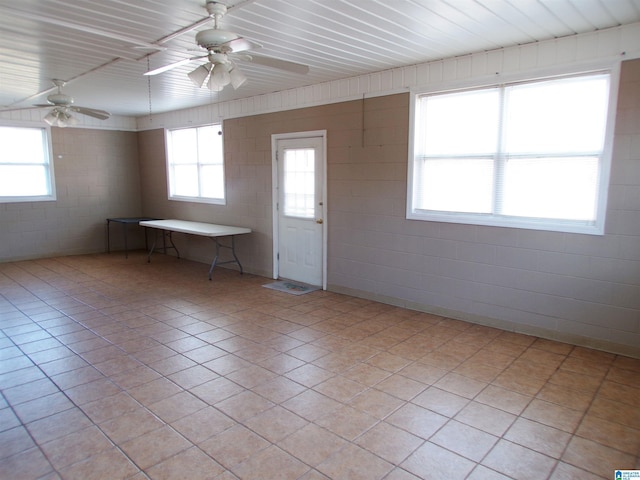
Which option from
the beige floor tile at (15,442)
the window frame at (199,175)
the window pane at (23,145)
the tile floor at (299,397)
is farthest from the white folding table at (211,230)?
the beige floor tile at (15,442)

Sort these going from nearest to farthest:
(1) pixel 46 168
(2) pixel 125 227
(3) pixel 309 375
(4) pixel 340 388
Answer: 1. (4) pixel 340 388
2. (3) pixel 309 375
3. (1) pixel 46 168
4. (2) pixel 125 227

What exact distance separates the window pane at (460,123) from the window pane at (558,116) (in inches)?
6.6

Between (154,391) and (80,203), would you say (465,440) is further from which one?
(80,203)

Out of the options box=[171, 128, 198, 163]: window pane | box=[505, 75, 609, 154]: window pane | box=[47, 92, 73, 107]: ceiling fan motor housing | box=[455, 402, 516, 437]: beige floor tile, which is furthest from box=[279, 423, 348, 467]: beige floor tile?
box=[171, 128, 198, 163]: window pane

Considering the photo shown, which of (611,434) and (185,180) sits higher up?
(185,180)

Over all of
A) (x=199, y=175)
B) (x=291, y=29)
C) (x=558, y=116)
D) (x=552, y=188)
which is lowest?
(x=552, y=188)

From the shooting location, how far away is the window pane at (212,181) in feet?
22.7

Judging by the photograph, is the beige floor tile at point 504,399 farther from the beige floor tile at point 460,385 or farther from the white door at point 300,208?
the white door at point 300,208

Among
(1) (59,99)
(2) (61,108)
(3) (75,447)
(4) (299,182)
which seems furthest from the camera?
(4) (299,182)

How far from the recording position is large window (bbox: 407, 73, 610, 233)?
3.52 m

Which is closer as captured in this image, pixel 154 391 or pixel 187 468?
pixel 187 468

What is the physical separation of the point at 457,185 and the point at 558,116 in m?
1.05

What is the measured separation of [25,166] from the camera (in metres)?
7.23

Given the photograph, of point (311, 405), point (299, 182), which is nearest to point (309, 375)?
point (311, 405)
